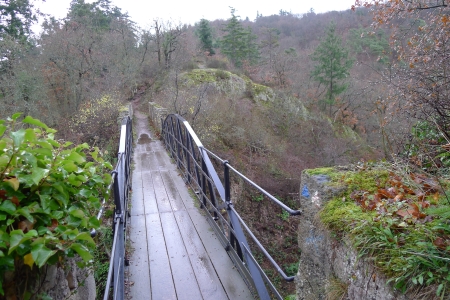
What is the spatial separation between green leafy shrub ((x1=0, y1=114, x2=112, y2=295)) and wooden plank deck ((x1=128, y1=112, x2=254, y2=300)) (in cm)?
152

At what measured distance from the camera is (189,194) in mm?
4926

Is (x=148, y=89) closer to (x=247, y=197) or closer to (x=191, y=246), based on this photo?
(x=247, y=197)

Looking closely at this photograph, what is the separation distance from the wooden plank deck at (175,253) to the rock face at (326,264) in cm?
69

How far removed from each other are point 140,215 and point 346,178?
2.89 metres

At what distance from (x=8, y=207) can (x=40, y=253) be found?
205 millimetres

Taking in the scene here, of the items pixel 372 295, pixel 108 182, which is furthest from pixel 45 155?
pixel 372 295

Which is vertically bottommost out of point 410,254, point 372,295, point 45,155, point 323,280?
point 323,280

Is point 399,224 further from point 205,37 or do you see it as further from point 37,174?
point 205,37

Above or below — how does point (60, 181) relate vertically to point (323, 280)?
above

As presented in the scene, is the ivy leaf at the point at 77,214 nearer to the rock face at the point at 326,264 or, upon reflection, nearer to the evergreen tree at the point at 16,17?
the rock face at the point at 326,264

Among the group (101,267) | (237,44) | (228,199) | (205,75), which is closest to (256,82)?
(205,75)

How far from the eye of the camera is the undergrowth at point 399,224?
122 centimetres

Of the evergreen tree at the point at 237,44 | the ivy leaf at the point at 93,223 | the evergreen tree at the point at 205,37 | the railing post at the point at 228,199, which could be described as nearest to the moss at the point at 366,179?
the railing post at the point at 228,199

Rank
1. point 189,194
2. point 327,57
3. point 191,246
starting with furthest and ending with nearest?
point 327,57
point 189,194
point 191,246
